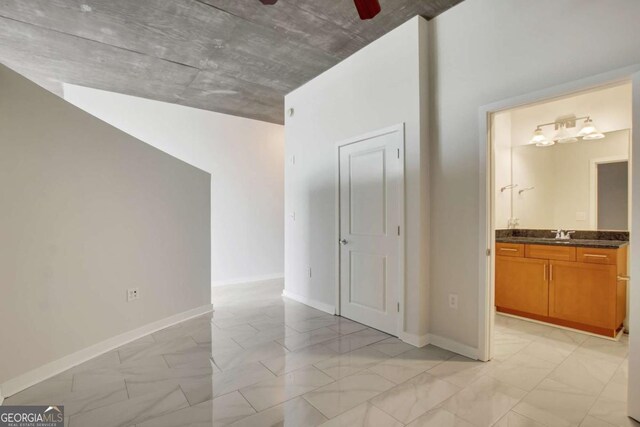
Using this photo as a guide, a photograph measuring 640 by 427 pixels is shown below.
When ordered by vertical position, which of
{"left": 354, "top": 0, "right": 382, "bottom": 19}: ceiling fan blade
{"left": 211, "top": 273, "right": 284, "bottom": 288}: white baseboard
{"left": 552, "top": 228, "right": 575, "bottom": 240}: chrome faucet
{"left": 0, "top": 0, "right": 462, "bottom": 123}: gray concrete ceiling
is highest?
{"left": 0, "top": 0, "right": 462, "bottom": 123}: gray concrete ceiling

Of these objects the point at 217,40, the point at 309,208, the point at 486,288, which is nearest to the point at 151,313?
the point at 309,208

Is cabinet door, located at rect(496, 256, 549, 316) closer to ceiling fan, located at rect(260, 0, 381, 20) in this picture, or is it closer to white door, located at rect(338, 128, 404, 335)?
white door, located at rect(338, 128, 404, 335)

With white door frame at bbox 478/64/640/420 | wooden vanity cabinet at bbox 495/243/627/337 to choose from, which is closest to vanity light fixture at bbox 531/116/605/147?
wooden vanity cabinet at bbox 495/243/627/337

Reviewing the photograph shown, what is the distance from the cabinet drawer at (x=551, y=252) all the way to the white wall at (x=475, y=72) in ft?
4.46

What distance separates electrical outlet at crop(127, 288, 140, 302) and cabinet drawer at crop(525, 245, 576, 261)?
4.19 metres

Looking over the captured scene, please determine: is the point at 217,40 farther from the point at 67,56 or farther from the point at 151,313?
the point at 151,313

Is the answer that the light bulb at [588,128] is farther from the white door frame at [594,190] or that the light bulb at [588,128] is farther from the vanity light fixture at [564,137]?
the white door frame at [594,190]

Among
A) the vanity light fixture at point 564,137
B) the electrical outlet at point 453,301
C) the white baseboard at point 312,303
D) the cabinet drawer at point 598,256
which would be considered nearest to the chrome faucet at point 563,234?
the cabinet drawer at point 598,256

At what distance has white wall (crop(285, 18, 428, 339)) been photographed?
2.94m

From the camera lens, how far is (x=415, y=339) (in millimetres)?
Result: 2922

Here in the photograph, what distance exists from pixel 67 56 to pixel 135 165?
5.45ft

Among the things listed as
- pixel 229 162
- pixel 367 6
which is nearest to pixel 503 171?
pixel 367 6

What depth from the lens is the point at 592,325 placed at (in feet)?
10.2

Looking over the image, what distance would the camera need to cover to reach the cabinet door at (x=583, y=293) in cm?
301
